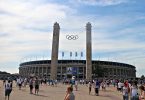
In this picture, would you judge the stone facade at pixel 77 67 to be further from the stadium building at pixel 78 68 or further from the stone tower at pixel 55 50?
the stone tower at pixel 55 50

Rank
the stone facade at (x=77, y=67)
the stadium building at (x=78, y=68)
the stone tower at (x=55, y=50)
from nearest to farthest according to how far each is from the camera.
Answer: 1. the stone tower at (x=55, y=50)
2. the stadium building at (x=78, y=68)
3. the stone facade at (x=77, y=67)

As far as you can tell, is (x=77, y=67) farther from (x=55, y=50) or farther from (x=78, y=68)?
(x=55, y=50)

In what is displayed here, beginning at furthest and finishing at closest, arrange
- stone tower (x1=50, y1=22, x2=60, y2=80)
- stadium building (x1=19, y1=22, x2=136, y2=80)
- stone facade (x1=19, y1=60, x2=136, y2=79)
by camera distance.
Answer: stone facade (x1=19, y1=60, x2=136, y2=79), stadium building (x1=19, y1=22, x2=136, y2=80), stone tower (x1=50, y1=22, x2=60, y2=80)

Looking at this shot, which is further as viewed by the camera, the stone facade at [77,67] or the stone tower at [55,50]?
the stone facade at [77,67]

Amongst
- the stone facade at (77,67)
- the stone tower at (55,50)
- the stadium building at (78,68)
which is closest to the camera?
the stone tower at (55,50)

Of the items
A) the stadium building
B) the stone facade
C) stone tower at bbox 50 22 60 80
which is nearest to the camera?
stone tower at bbox 50 22 60 80

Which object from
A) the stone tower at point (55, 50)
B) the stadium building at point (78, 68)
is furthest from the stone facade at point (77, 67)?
the stone tower at point (55, 50)

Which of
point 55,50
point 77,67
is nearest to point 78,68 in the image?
point 77,67

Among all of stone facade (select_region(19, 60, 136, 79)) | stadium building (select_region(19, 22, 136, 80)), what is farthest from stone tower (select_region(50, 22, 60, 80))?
stone facade (select_region(19, 60, 136, 79))

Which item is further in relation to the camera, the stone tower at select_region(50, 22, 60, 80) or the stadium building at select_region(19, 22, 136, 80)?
the stadium building at select_region(19, 22, 136, 80)

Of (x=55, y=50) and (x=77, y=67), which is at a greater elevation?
A: (x=55, y=50)

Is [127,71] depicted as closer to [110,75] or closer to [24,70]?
[110,75]

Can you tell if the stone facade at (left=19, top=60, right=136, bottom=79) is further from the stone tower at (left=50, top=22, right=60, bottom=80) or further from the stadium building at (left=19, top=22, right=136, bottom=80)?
the stone tower at (left=50, top=22, right=60, bottom=80)

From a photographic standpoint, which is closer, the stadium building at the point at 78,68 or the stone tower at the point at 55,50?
the stone tower at the point at 55,50
